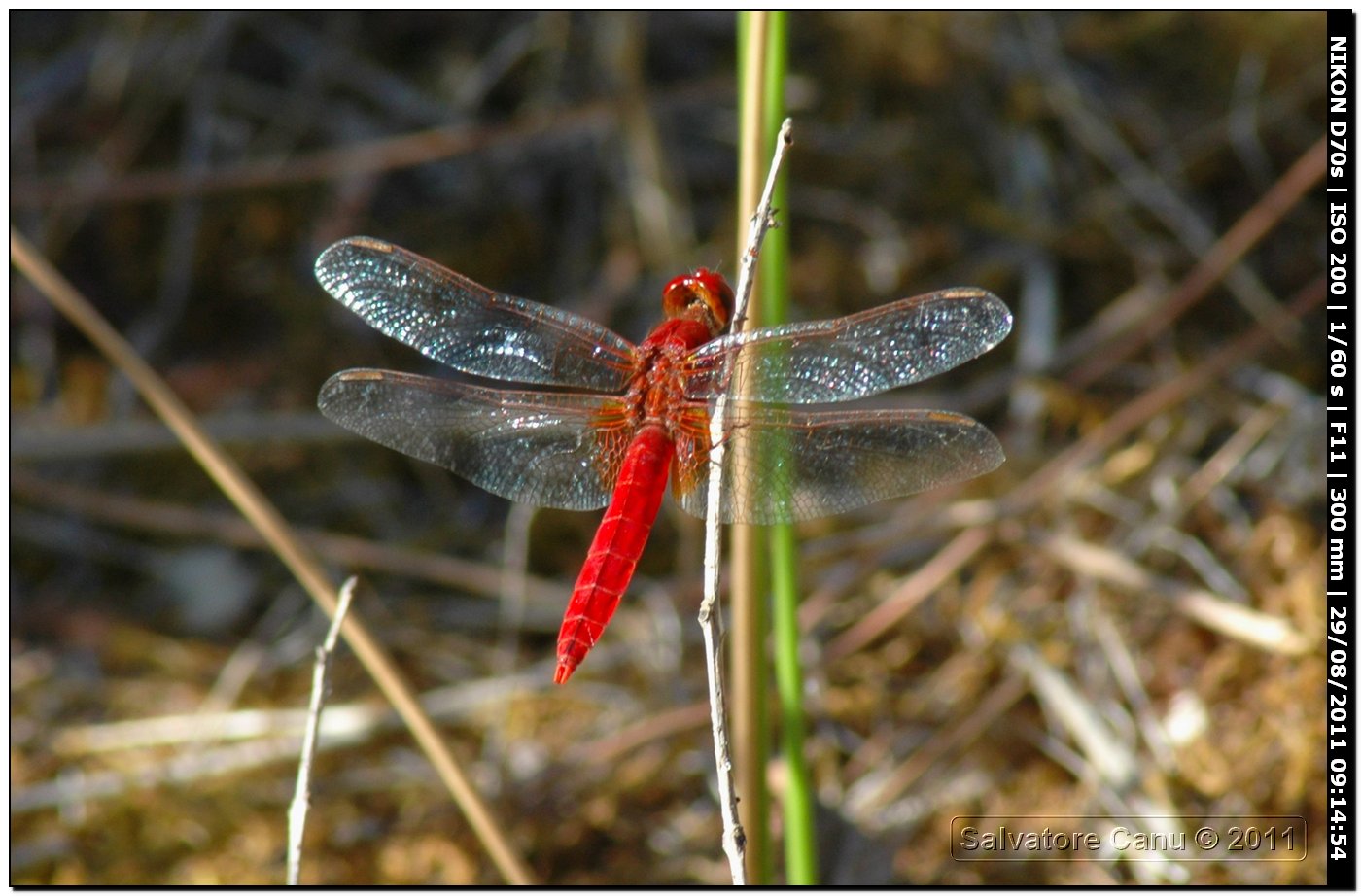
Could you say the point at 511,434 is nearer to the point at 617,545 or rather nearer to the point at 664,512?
the point at 617,545

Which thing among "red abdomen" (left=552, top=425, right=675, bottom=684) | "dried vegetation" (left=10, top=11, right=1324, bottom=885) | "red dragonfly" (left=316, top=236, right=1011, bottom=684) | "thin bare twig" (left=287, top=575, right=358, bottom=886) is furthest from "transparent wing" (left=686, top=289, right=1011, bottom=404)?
"dried vegetation" (left=10, top=11, right=1324, bottom=885)

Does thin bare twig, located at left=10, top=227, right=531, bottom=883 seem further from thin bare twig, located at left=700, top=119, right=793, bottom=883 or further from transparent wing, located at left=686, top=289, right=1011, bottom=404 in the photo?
transparent wing, located at left=686, top=289, right=1011, bottom=404

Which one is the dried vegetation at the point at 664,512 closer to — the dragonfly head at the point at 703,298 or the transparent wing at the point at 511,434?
the transparent wing at the point at 511,434

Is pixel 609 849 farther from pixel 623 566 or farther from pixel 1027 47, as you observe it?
pixel 1027 47

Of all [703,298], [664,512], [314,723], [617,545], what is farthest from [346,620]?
[664,512]

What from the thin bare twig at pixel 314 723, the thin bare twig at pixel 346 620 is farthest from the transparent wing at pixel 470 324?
the thin bare twig at pixel 314 723

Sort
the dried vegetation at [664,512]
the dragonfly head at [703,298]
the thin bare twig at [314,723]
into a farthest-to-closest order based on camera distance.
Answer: the dried vegetation at [664,512] < the dragonfly head at [703,298] < the thin bare twig at [314,723]
